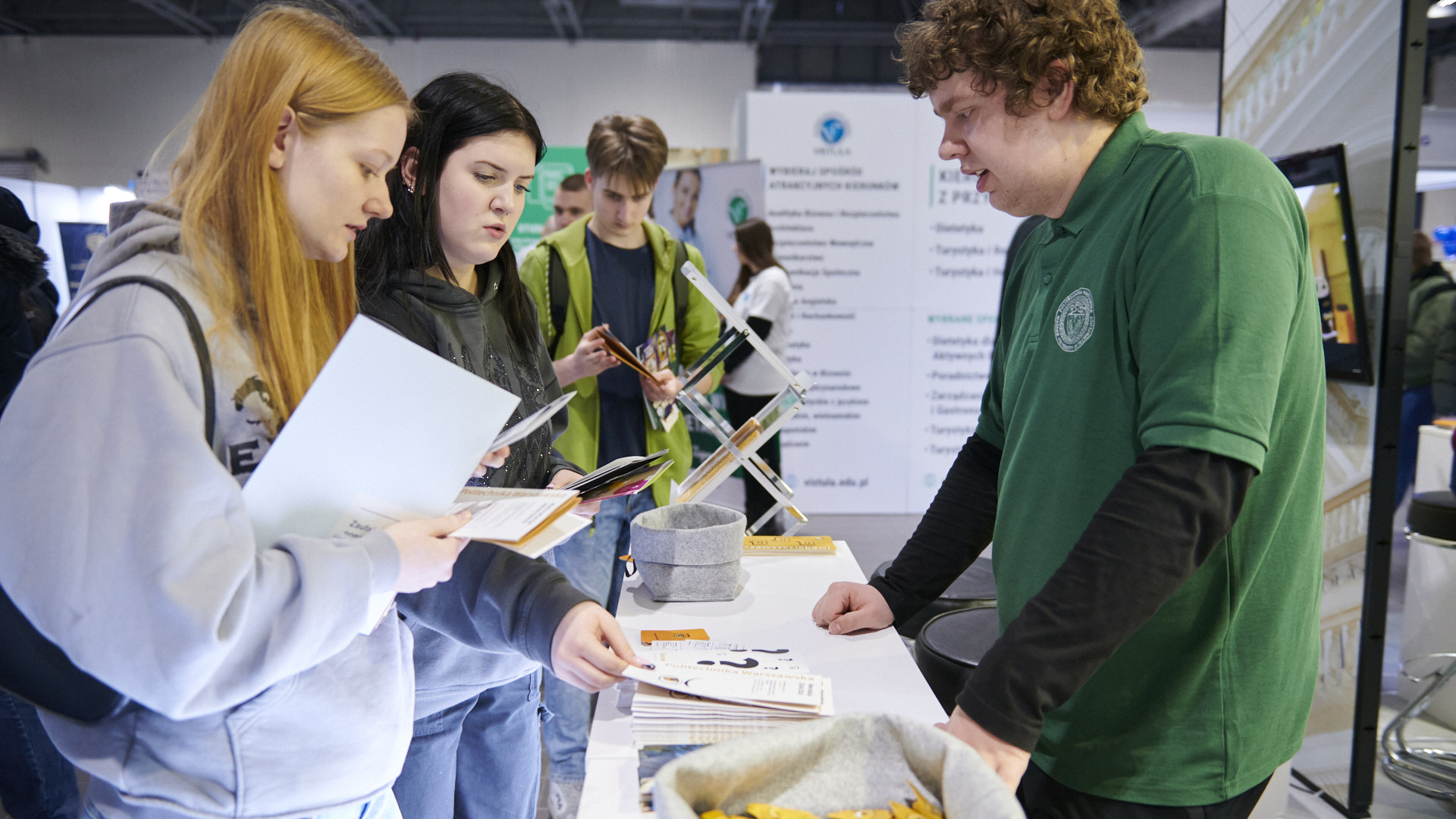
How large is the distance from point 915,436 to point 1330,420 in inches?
120

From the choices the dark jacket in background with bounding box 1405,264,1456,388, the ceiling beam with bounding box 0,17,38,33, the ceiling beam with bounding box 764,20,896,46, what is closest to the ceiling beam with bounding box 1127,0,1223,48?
the ceiling beam with bounding box 764,20,896,46

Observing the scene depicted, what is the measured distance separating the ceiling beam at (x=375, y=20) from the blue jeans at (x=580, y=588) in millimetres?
7628

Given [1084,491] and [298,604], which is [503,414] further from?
[1084,491]

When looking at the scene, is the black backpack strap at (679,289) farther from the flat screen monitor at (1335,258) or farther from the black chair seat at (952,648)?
the flat screen monitor at (1335,258)

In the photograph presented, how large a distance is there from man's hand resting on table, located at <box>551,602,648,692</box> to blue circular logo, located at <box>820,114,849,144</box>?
4.58 meters

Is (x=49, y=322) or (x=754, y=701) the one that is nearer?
(x=754, y=701)

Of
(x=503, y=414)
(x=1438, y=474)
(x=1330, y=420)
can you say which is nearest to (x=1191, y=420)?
(x=503, y=414)

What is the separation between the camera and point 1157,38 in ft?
30.5

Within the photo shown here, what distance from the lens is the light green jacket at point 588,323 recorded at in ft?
7.97

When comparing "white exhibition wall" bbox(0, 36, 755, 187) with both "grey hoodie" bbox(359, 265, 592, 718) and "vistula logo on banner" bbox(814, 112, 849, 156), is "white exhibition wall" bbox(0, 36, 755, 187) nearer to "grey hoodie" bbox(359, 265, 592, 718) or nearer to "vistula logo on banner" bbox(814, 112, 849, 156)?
"vistula logo on banner" bbox(814, 112, 849, 156)

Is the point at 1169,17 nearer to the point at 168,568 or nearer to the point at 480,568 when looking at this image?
the point at 480,568

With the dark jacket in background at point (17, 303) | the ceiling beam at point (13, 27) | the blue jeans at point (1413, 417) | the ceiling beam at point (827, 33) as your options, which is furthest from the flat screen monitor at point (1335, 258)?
the ceiling beam at point (13, 27)

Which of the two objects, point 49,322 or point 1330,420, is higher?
point 49,322

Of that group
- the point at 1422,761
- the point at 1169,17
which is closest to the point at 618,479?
the point at 1422,761
